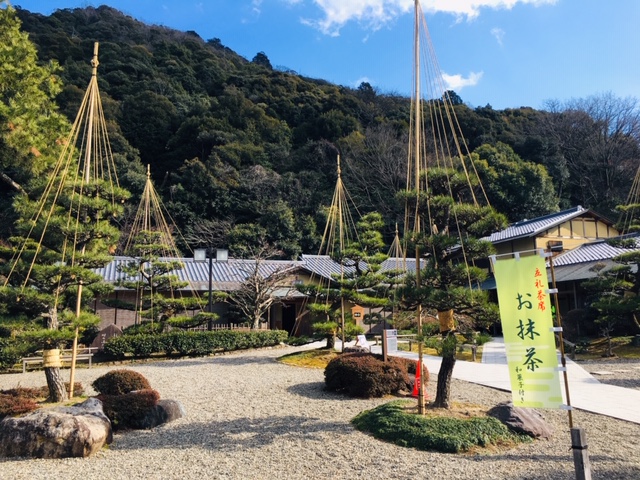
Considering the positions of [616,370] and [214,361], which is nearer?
[616,370]

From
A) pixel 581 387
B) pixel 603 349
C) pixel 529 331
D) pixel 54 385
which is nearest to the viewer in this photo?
pixel 529 331

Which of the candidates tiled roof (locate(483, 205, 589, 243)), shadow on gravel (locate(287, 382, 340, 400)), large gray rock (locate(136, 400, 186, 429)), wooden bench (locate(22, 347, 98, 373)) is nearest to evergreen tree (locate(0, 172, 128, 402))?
large gray rock (locate(136, 400, 186, 429))

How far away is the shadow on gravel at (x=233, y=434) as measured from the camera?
590 centimetres

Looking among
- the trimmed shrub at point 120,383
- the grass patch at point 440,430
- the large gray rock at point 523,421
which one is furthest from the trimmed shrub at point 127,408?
the large gray rock at point 523,421

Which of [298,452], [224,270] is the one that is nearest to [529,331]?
[298,452]

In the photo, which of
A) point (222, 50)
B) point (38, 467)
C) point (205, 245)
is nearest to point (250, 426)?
point (38, 467)

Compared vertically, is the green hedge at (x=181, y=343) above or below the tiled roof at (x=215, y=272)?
below

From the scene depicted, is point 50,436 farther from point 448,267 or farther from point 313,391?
point 448,267

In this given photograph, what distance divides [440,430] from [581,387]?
539cm

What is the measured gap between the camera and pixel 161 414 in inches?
275

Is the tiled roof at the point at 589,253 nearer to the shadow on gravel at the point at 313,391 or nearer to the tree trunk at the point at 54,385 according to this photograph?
the shadow on gravel at the point at 313,391

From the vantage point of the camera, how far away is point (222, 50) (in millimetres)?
66938

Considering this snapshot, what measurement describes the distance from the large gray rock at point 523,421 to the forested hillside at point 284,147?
24.9m

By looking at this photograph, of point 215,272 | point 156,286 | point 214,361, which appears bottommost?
point 214,361
